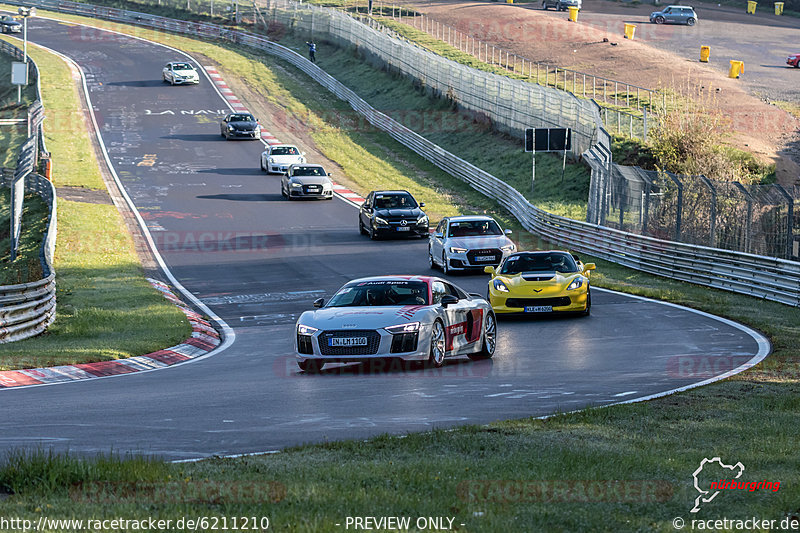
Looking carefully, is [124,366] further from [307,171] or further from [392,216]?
[307,171]

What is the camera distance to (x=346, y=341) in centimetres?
1425

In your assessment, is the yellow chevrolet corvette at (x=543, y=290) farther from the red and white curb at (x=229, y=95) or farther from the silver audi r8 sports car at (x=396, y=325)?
the red and white curb at (x=229, y=95)

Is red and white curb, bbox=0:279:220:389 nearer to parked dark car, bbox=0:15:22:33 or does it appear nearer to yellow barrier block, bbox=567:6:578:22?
yellow barrier block, bbox=567:6:578:22

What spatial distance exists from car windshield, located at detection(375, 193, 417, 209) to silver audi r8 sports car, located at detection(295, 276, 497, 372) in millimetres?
19663

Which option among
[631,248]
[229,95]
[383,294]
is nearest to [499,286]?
[383,294]

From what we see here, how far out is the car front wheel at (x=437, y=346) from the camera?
48.2 feet

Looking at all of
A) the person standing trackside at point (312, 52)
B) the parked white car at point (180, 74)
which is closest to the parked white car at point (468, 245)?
the parked white car at point (180, 74)

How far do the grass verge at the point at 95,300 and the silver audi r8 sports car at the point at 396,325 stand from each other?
4109mm

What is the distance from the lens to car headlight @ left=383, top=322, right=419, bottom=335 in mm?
14242

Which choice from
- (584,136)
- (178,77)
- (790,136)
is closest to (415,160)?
(584,136)

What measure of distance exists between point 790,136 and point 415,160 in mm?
17698

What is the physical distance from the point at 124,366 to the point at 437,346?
5023mm

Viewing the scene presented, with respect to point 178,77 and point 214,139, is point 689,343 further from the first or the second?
point 178,77

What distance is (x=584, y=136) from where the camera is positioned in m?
47.6
